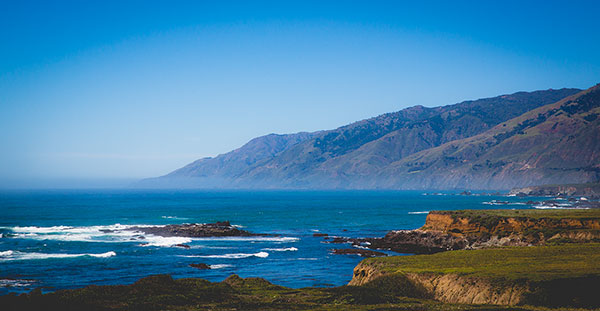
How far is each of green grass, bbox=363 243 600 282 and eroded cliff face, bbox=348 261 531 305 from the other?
0.92m

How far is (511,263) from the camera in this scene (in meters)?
45.4

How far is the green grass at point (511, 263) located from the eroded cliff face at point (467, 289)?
924 mm

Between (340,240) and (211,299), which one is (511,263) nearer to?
(211,299)

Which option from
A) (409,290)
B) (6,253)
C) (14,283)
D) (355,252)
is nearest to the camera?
(409,290)

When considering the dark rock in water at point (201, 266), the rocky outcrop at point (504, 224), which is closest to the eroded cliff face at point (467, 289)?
the dark rock in water at point (201, 266)

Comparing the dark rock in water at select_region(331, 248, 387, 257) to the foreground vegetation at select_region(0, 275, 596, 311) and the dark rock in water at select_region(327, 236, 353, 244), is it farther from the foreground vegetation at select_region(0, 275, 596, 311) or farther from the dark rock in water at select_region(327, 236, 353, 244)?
the foreground vegetation at select_region(0, 275, 596, 311)

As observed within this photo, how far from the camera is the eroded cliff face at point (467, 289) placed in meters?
36.7

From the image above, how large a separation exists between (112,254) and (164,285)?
4111cm

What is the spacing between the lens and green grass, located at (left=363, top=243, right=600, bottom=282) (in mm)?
38812

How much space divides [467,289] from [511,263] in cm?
854

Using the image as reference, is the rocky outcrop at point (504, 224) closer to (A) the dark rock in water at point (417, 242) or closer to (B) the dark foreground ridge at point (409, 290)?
(A) the dark rock in water at point (417, 242)

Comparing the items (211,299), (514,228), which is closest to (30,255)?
(211,299)

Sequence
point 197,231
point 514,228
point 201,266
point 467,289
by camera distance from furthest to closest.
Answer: point 197,231 < point 514,228 < point 201,266 < point 467,289

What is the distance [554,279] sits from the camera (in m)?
36.3
